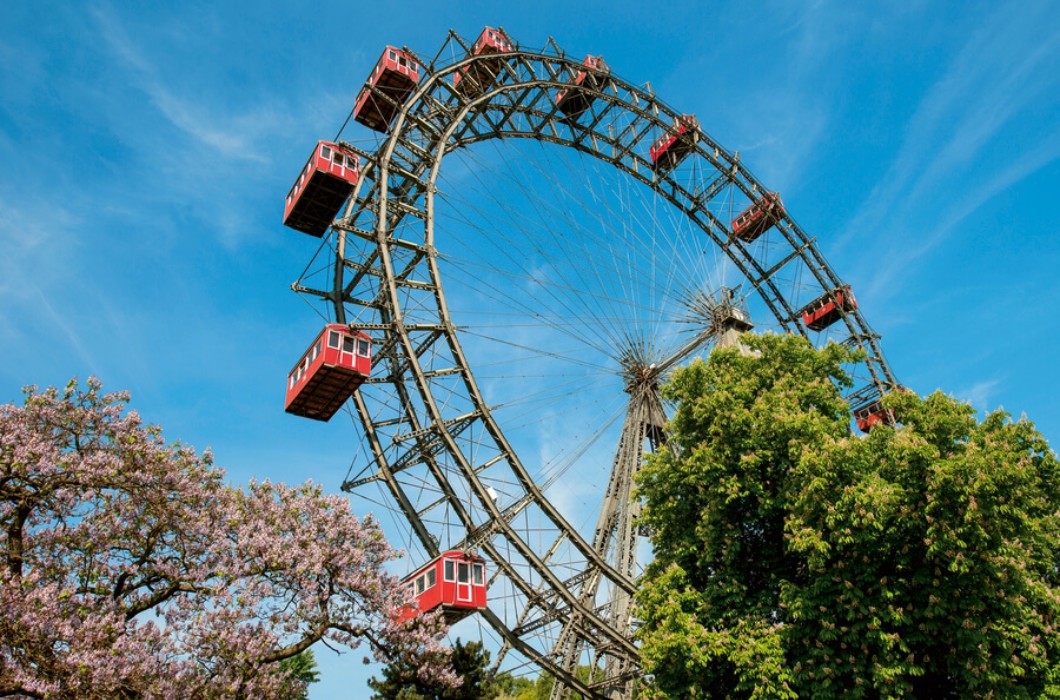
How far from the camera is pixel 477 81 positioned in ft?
96.5

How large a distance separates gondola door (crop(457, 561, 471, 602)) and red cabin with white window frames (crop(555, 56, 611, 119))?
62.4 feet

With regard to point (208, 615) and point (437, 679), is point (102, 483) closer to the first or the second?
point (208, 615)

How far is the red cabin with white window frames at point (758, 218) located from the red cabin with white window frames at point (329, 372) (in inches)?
851

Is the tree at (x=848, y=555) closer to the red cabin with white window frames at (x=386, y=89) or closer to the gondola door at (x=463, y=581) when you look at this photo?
the gondola door at (x=463, y=581)

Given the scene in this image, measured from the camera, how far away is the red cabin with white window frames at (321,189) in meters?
24.6

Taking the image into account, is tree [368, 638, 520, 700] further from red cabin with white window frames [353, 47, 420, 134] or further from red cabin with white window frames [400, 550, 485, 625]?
red cabin with white window frames [353, 47, 420, 134]

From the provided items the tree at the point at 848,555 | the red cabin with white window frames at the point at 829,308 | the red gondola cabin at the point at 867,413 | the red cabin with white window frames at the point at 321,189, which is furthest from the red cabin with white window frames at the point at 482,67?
the red gondola cabin at the point at 867,413

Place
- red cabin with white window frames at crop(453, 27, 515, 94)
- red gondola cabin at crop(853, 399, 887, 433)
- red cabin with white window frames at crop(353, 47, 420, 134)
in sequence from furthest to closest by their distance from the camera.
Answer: red gondola cabin at crop(853, 399, 887, 433)
red cabin with white window frames at crop(453, 27, 515, 94)
red cabin with white window frames at crop(353, 47, 420, 134)

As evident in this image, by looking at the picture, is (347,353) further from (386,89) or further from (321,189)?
→ (386,89)

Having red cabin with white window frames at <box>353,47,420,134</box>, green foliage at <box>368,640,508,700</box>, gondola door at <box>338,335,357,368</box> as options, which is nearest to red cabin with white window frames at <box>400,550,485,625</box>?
green foliage at <box>368,640,508,700</box>

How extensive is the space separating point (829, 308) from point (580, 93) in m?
15.3

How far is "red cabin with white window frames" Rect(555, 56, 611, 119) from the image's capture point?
31797 millimetres

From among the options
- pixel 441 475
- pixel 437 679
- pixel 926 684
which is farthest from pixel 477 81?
pixel 926 684

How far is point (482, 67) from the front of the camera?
29484 mm
